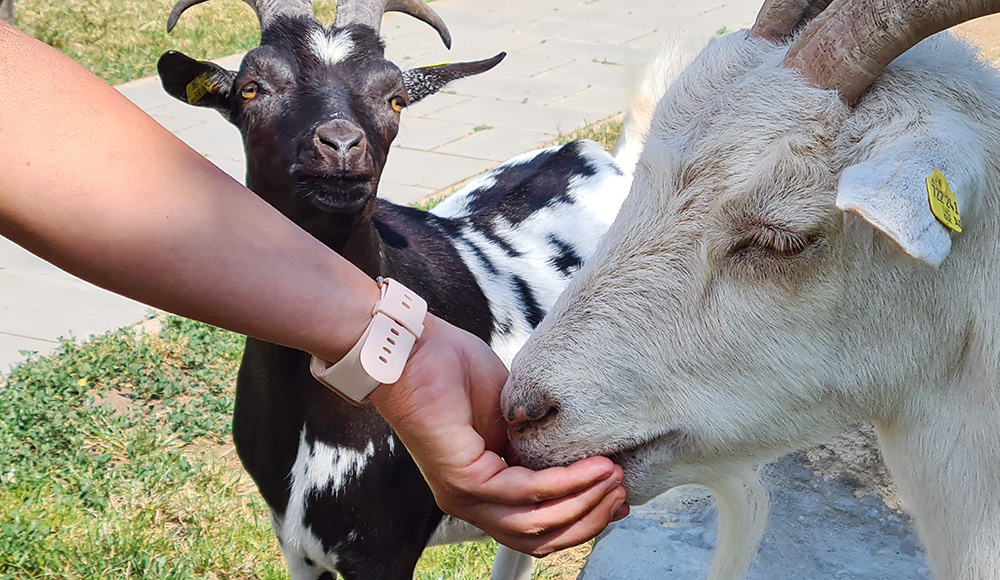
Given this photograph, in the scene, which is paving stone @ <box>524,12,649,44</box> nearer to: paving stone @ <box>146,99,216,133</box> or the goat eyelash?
paving stone @ <box>146,99,216,133</box>

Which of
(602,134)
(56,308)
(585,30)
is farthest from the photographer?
(585,30)

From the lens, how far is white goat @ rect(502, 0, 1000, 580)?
5.33 ft

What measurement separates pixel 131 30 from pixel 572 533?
369 inches

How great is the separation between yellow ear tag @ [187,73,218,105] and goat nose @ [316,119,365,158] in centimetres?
51

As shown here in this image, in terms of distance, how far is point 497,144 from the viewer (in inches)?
298

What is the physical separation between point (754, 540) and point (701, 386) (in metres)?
0.72

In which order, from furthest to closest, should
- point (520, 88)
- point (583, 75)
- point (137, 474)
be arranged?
point (583, 75) → point (520, 88) → point (137, 474)

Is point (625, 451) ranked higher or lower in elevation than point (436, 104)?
higher

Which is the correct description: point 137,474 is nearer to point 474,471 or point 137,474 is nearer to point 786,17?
point 474,471

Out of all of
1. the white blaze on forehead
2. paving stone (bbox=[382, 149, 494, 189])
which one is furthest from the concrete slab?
paving stone (bbox=[382, 149, 494, 189])

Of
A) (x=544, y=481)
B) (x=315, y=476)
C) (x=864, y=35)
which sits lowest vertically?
(x=315, y=476)

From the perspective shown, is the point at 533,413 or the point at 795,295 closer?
the point at 795,295

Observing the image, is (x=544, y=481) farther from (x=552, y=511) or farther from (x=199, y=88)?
(x=199, y=88)

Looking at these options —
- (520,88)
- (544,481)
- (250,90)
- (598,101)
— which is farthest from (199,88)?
(520,88)
